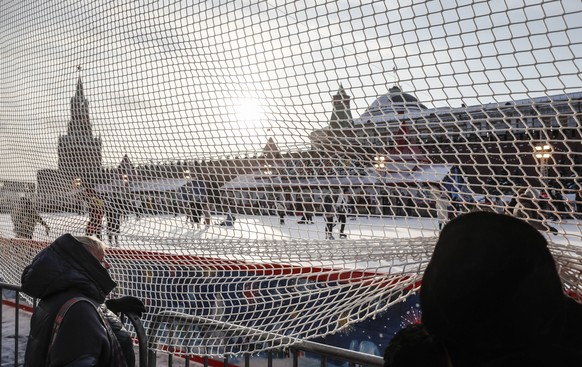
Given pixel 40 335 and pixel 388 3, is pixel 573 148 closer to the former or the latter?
pixel 388 3

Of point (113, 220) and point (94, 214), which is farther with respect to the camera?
point (94, 214)

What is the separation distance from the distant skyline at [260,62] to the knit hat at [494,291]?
2.32 ft

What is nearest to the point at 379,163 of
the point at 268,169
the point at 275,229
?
the point at 268,169

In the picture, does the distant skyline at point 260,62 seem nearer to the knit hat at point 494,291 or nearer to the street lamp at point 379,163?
the street lamp at point 379,163

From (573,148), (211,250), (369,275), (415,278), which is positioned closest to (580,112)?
(573,148)

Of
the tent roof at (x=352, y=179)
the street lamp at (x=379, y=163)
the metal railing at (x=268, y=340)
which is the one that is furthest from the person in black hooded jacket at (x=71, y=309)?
the street lamp at (x=379, y=163)

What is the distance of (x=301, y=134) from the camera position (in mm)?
1854

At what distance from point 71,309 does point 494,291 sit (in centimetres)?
174

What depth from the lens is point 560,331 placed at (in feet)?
2.27

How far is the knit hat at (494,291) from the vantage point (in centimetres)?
68

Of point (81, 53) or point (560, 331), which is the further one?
point (81, 53)

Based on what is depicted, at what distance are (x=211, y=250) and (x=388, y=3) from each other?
4.62 feet

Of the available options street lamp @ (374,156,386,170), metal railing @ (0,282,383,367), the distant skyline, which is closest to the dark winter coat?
the distant skyline

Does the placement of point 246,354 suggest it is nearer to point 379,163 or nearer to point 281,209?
point 281,209
